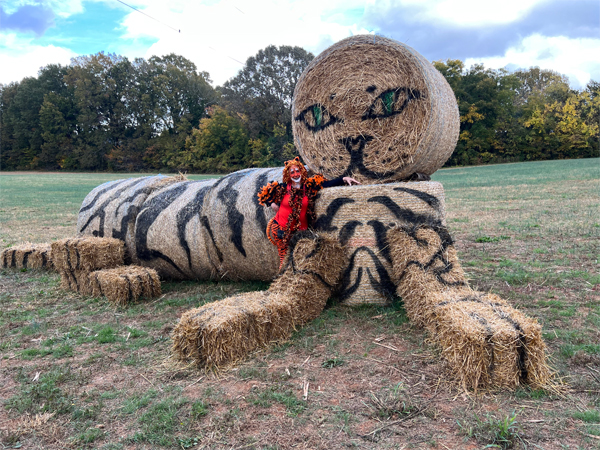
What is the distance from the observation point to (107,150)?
5081 cm

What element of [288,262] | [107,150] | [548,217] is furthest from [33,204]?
[107,150]

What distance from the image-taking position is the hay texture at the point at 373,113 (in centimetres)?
485

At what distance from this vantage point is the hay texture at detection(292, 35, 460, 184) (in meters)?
4.85

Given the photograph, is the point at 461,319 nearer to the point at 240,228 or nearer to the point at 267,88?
the point at 240,228

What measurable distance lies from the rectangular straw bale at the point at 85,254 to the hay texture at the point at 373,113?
10.0ft

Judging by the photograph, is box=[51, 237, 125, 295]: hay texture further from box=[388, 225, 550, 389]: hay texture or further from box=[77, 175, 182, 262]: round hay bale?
box=[388, 225, 550, 389]: hay texture

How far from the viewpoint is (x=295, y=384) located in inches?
130

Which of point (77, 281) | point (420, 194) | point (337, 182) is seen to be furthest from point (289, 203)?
point (77, 281)

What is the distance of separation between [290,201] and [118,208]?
3.44 meters

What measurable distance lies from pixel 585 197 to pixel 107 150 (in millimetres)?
49639

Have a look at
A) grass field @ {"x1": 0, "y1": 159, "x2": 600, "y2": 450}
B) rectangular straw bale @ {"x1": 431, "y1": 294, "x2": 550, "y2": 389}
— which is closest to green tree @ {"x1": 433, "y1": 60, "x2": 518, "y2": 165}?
grass field @ {"x1": 0, "y1": 159, "x2": 600, "y2": 450}

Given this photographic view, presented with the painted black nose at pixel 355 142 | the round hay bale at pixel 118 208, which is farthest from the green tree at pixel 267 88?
the painted black nose at pixel 355 142

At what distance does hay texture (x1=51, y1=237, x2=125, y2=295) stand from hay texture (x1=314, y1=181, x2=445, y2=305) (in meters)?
3.30

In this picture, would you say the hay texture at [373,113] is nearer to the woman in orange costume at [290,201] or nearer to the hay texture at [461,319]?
the woman in orange costume at [290,201]
